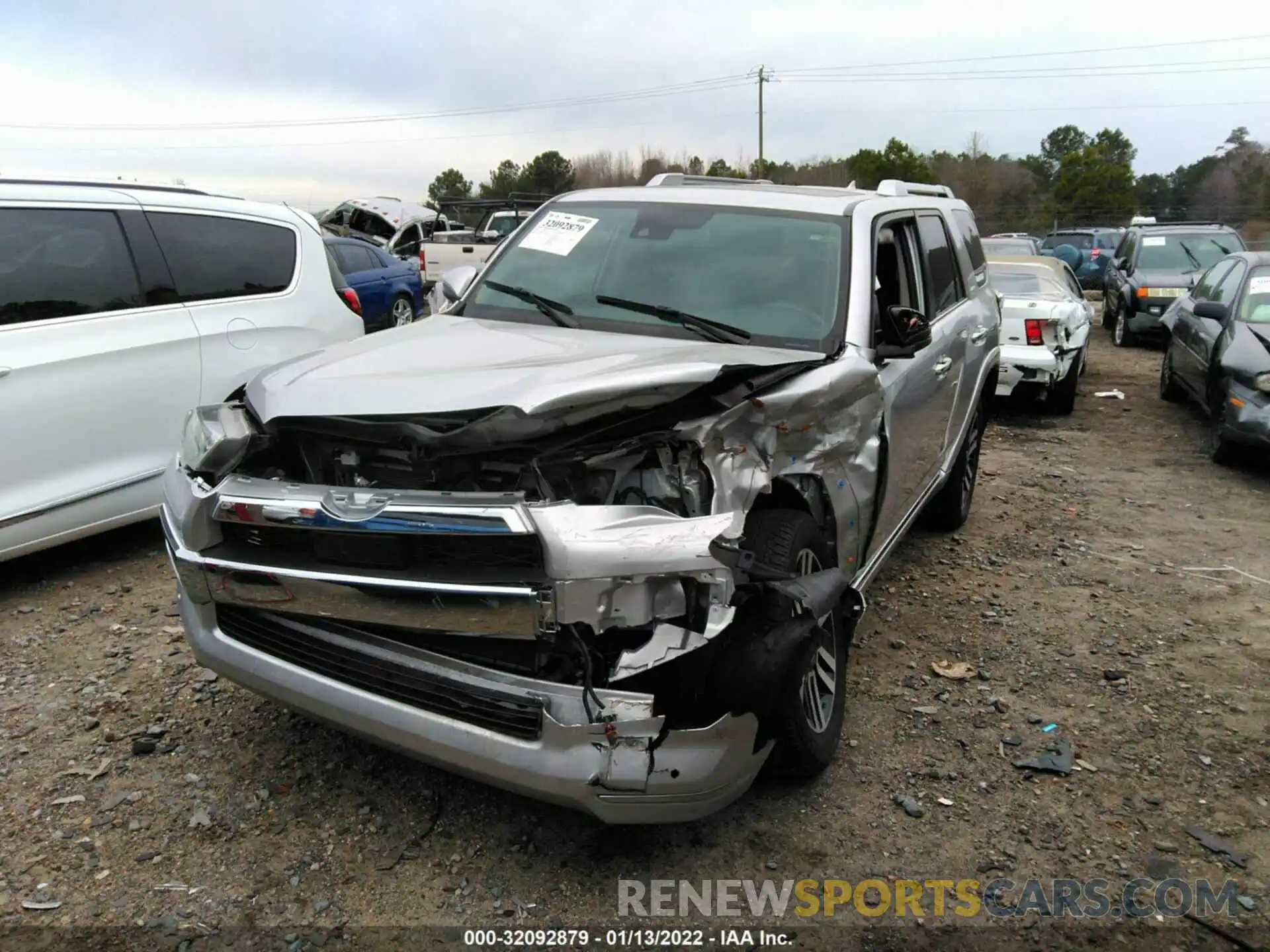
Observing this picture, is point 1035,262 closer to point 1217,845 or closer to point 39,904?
point 1217,845

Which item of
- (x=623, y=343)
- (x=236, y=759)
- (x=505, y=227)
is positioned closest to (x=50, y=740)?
(x=236, y=759)

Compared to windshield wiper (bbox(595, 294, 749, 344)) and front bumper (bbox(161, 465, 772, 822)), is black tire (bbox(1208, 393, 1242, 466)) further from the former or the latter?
front bumper (bbox(161, 465, 772, 822))

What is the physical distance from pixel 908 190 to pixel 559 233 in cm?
227

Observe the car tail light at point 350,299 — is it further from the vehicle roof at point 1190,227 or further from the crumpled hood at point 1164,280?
the vehicle roof at point 1190,227

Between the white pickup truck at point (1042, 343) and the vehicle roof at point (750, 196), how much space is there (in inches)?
186

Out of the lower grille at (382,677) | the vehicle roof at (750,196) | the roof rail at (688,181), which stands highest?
the roof rail at (688,181)

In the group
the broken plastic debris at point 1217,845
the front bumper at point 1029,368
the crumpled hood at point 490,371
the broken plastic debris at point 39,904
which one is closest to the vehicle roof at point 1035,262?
the front bumper at point 1029,368

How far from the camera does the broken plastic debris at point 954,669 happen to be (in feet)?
13.0

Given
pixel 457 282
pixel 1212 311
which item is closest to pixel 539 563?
pixel 457 282

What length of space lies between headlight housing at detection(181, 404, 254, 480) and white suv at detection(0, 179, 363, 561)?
579 mm

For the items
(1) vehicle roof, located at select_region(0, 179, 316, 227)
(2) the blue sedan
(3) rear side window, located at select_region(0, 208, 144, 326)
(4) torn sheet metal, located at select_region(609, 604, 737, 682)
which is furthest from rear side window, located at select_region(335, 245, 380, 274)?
(4) torn sheet metal, located at select_region(609, 604, 737, 682)

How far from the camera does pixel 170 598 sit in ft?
14.6

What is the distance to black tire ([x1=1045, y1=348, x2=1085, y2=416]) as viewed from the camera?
9.25 meters

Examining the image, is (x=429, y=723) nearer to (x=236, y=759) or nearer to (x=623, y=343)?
(x=236, y=759)
